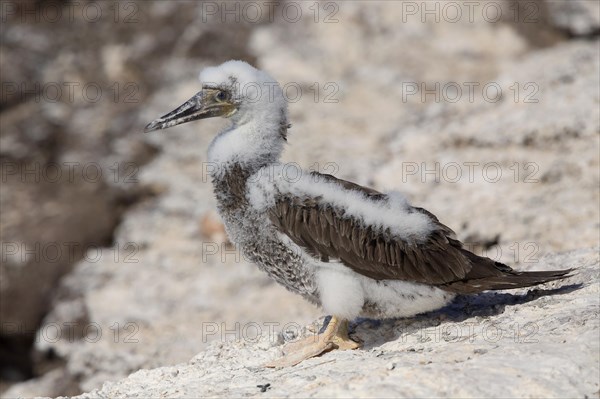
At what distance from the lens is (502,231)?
9.09 metres

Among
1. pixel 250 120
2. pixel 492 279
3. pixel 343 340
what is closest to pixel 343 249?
pixel 343 340

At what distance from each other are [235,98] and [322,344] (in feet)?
5.98

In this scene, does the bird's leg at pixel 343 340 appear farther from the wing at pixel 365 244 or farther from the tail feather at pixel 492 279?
the tail feather at pixel 492 279

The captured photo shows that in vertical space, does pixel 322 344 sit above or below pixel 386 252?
below

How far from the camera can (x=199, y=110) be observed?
6.70 m

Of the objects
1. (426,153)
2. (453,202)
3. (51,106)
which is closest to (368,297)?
(453,202)

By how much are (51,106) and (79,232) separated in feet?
9.07

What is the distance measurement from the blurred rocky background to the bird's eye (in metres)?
2.91

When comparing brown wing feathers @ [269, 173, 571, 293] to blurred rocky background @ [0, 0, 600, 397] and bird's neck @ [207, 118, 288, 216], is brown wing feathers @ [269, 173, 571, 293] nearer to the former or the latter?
bird's neck @ [207, 118, 288, 216]

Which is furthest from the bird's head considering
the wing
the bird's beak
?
the wing

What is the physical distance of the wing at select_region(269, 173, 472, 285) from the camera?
587cm

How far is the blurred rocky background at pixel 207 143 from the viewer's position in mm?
9648

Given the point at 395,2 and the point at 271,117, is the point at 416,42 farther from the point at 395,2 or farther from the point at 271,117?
the point at 271,117

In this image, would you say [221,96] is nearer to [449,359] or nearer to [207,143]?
[449,359]
